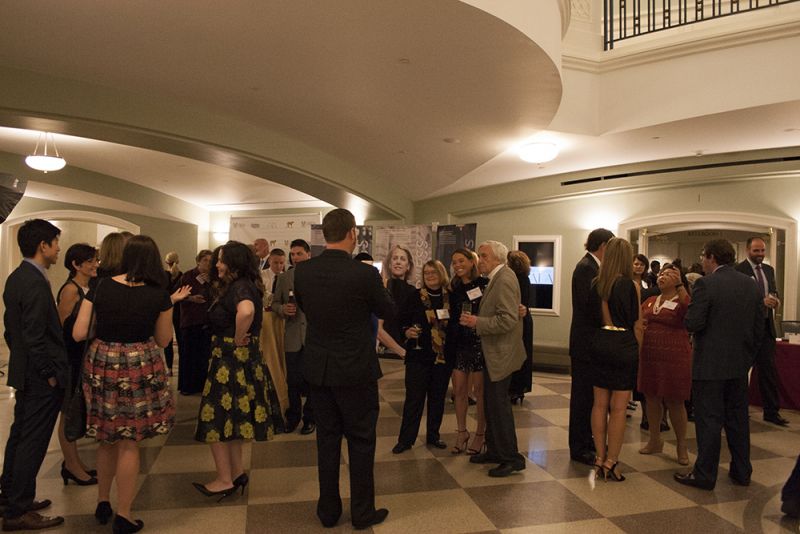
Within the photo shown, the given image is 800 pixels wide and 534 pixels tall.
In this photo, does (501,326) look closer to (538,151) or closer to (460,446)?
(460,446)

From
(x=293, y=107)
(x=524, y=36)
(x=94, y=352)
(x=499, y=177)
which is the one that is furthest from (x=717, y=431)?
(x=499, y=177)

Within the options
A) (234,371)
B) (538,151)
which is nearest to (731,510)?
(234,371)

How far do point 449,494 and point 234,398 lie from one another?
1.42 m

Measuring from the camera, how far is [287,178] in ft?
23.2

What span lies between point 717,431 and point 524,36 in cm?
283

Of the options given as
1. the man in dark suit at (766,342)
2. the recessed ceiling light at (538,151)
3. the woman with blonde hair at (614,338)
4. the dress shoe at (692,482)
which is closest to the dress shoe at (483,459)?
the woman with blonde hair at (614,338)

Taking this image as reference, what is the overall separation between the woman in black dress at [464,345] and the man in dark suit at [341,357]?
4.32 ft

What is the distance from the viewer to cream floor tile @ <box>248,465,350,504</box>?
3258 millimetres

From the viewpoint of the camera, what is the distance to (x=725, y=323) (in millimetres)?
3473

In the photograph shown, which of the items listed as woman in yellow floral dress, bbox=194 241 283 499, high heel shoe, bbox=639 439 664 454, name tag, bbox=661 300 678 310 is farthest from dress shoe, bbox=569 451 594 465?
woman in yellow floral dress, bbox=194 241 283 499

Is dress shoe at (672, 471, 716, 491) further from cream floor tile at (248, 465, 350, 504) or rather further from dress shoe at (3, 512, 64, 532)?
dress shoe at (3, 512, 64, 532)

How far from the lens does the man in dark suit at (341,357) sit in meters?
2.67

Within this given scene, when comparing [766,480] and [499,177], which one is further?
[499,177]

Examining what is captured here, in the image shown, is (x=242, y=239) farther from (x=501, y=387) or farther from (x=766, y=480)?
(x=766, y=480)
